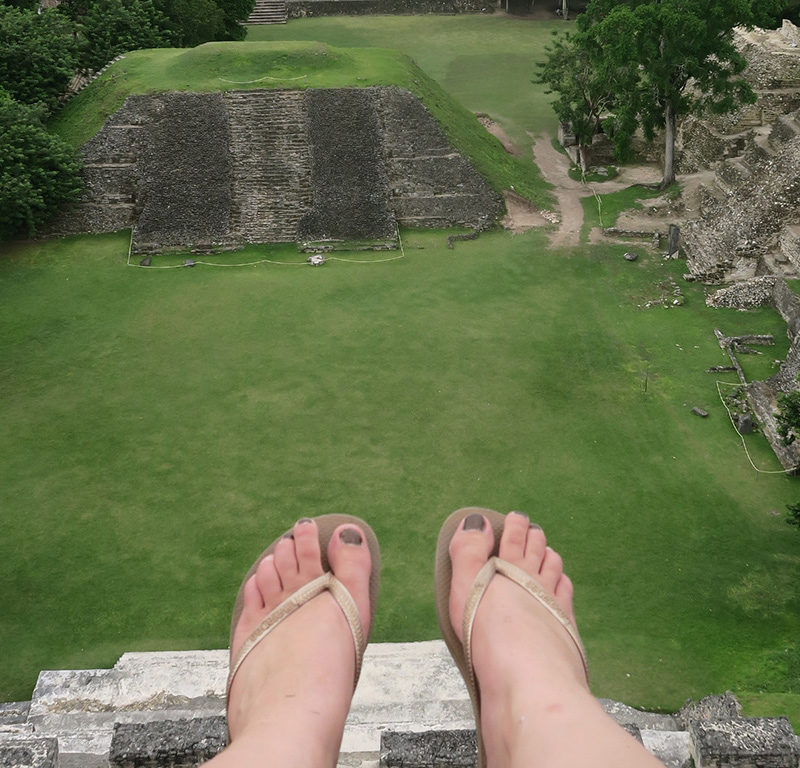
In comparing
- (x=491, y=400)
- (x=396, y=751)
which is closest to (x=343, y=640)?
(x=396, y=751)

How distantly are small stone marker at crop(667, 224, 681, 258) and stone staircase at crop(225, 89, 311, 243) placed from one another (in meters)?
7.63

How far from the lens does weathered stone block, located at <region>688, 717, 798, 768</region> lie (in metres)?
4.42

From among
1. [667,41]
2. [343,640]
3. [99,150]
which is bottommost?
[99,150]

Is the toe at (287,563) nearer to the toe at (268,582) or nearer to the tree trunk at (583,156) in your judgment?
the toe at (268,582)

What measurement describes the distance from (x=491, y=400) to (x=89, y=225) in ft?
34.2

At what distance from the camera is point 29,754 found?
3.99m

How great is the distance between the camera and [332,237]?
17609 millimetres

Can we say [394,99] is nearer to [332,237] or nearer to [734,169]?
[332,237]

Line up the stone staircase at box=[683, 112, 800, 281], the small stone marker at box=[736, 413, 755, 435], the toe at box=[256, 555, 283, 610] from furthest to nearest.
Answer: the stone staircase at box=[683, 112, 800, 281] → the small stone marker at box=[736, 413, 755, 435] → the toe at box=[256, 555, 283, 610]

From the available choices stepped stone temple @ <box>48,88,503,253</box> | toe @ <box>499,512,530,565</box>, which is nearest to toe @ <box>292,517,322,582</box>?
toe @ <box>499,512,530,565</box>

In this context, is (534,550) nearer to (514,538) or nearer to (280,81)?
(514,538)

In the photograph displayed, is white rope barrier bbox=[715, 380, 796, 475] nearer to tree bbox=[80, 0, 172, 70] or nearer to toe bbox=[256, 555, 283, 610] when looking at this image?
toe bbox=[256, 555, 283, 610]

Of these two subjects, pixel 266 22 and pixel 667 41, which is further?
pixel 266 22

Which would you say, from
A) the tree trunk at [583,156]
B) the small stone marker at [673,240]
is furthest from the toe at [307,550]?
the tree trunk at [583,156]
